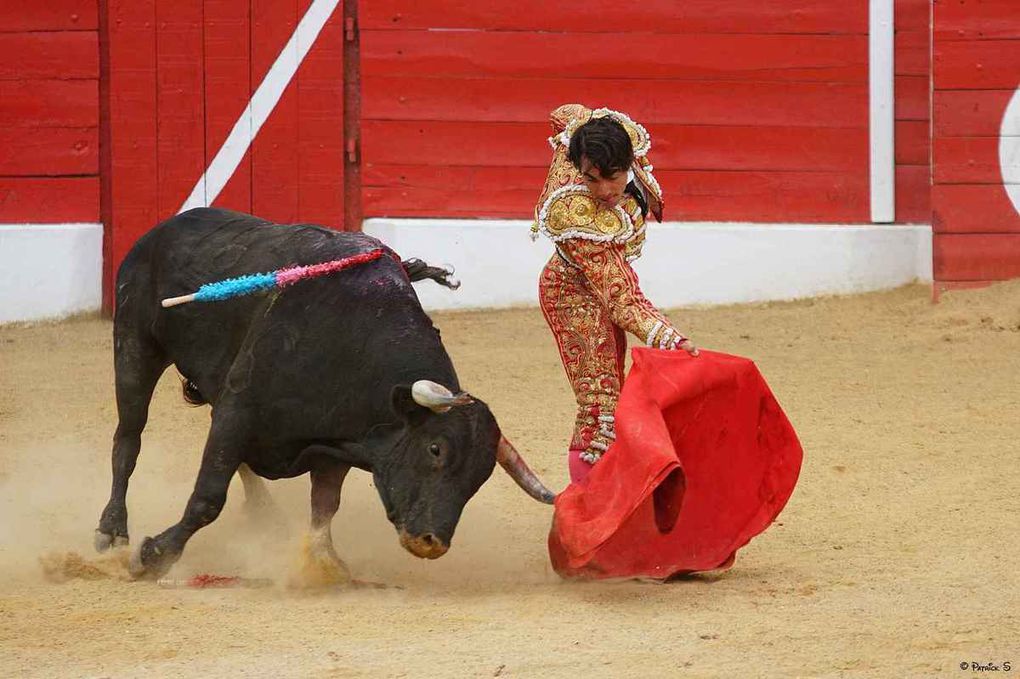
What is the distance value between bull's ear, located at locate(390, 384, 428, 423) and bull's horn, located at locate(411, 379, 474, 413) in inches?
2.2

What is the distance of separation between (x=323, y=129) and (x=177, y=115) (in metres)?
0.66

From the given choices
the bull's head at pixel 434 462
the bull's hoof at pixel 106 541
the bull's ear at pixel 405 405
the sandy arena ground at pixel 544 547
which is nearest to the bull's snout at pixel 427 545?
the bull's head at pixel 434 462

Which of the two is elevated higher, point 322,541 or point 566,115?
point 566,115

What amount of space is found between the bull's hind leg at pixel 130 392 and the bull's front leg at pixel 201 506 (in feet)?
1.38

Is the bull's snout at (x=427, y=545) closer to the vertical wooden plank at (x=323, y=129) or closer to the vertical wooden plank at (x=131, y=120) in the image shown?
the vertical wooden plank at (x=323, y=129)

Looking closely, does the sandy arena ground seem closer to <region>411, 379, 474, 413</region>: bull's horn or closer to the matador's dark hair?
<region>411, 379, 474, 413</region>: bull's horn

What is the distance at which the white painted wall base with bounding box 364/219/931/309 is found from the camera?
7.44 meters

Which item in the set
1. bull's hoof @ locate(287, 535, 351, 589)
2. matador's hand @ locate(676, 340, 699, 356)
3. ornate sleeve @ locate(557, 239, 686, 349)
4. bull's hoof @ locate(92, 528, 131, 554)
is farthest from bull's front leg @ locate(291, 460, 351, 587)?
matador's hand @ locate(676, 340, 699, 356)

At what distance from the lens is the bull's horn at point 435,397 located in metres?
3.56

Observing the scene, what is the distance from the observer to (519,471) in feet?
12.5

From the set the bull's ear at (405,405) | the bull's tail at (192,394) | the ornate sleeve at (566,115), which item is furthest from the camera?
Result: the bull's tail at (192,394)

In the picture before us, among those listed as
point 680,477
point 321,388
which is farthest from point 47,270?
point 680,477

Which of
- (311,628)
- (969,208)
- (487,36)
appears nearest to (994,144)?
(969,208)

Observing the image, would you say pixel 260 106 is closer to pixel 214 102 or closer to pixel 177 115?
pixel 214 102
